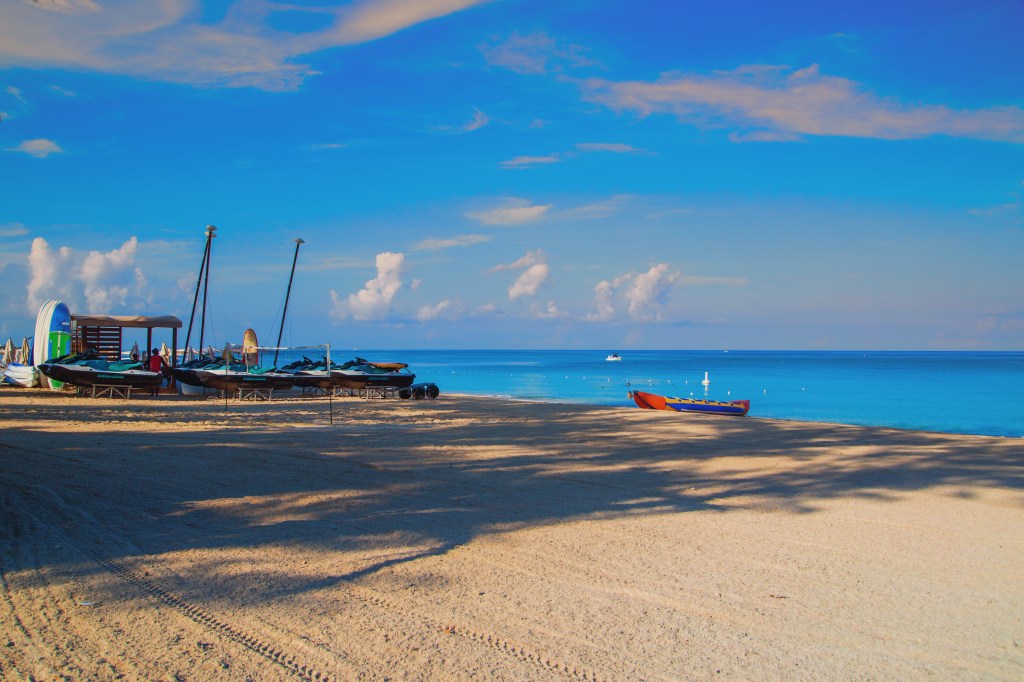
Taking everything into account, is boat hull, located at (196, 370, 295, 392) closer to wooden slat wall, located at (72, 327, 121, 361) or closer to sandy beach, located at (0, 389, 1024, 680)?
wooden slat wall, located at (72, 327, 121, 361)

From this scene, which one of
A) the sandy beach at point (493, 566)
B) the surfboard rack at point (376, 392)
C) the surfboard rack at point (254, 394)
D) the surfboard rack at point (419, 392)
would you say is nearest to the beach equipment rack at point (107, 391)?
the surfboard rack at point (254, 394)

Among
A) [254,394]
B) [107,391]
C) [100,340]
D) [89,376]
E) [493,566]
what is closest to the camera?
[493,566]

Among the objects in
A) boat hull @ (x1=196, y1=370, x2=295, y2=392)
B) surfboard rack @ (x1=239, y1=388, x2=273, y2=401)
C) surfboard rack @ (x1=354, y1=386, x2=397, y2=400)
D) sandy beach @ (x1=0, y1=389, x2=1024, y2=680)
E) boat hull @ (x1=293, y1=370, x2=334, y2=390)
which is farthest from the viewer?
surfboard rack @ (x1=354, y1=386, x2=397, y2=400)

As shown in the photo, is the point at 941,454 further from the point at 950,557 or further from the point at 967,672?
the point at 967,672

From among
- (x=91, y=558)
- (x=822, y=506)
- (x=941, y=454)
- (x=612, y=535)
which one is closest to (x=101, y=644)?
(x=91, y=558)

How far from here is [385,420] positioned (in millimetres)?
20719

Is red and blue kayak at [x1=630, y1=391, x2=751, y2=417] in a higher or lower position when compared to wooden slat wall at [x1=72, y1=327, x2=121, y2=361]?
lower

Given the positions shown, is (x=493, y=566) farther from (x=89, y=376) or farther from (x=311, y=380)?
(x=311, y=380)

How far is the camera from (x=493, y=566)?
6551mm

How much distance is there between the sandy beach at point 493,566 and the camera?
4.62 metres

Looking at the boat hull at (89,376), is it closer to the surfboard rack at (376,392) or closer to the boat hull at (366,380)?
the boat hull at (366,380)

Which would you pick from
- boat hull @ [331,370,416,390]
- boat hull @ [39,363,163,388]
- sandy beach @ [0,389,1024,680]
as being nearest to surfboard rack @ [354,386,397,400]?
boat hull @ [331,370,416,390]

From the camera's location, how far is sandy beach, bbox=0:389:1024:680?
4.62 m

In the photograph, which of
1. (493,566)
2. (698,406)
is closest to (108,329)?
(698,406)
